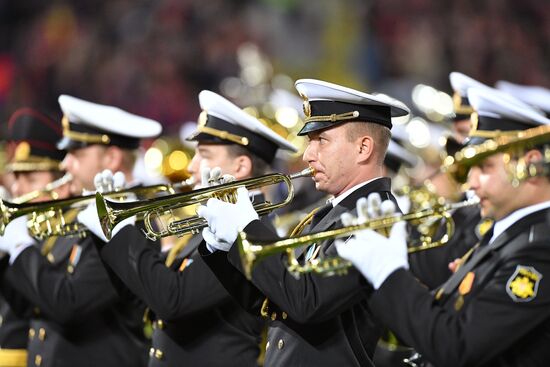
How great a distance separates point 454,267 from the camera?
4.43 metres

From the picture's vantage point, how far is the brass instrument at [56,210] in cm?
522

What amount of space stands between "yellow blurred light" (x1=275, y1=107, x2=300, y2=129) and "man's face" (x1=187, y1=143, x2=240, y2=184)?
345cm

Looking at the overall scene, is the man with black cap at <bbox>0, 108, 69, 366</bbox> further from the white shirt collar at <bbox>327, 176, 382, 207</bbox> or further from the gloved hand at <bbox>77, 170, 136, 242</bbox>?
the white shirt collar at <bbox>327, 176, 382, 207</bbox>

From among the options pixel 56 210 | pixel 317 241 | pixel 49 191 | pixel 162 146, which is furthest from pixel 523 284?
pixel 162 146

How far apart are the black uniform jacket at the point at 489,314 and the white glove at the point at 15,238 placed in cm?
286

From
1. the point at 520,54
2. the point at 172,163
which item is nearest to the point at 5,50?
the point at 172,163

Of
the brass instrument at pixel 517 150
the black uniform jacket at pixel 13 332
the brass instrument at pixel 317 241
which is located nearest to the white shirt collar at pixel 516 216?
the brass instrument at pixel 517 150

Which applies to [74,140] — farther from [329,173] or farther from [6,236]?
[329,173]

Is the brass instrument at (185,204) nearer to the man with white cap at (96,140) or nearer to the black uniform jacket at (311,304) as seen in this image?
the black uniform jacket at (311,304)

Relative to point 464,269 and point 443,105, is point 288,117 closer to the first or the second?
point 443,105

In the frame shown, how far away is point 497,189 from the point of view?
13.2 feet

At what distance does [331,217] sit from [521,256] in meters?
0.91

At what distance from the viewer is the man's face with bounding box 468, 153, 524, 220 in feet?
13.1

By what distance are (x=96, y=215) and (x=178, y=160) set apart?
20.4 feet
